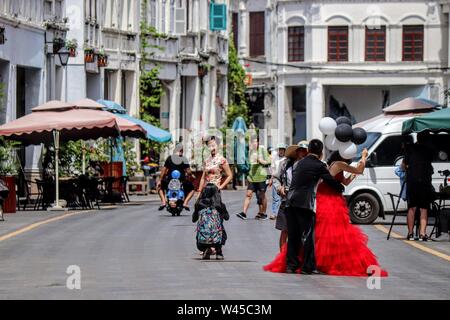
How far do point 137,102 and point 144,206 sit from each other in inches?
643

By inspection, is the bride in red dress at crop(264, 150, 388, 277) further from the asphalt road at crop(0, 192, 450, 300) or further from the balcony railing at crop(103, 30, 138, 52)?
the balcony railing at crop(103, 30, 138, 52)

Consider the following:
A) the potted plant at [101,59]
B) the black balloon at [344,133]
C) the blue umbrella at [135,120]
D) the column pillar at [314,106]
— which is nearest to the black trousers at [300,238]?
the black balloon at [344,133]

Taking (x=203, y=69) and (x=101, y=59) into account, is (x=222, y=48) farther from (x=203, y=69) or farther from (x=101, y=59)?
(x=101, y=59)

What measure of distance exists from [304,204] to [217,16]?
155 feet

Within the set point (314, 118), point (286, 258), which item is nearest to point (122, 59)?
point (314, 118)

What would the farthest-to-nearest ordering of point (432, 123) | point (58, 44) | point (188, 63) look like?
point (188, 63) < point (58, 44) < point (432, 123)

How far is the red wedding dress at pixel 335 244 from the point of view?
19703 millimetres

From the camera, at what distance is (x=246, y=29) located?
3489 inches

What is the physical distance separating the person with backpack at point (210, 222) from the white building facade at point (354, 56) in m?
56.7

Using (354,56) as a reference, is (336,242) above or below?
below

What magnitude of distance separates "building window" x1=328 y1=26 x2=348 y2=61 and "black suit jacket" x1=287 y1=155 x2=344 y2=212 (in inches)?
2422

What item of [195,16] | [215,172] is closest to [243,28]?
[195,16]

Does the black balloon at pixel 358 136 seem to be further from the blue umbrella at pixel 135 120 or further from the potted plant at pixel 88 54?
the potted plant at pixel 88 54

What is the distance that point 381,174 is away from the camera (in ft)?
107
